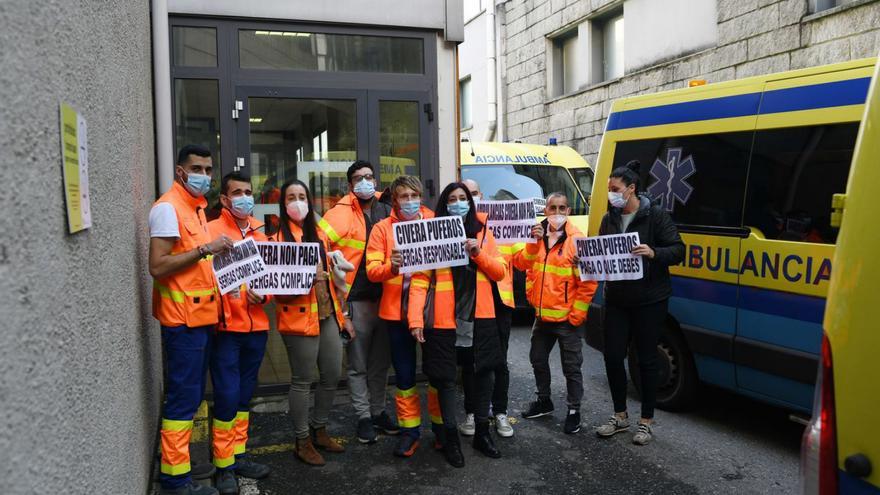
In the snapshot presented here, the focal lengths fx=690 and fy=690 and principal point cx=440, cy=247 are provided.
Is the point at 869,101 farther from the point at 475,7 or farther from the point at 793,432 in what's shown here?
the point at 475,7

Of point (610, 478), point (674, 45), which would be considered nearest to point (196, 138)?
point (610, 478)

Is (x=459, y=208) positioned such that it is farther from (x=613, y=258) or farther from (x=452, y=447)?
(x=452, y=447)

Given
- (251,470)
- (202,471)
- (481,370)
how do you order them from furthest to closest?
1. (481,370)
2. (251,470)
3. (202,471)

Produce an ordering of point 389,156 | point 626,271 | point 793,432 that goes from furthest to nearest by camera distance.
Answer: point 389,156, point 793,432, point 626,271

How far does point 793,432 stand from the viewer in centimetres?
514

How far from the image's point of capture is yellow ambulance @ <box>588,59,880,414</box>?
169 inches

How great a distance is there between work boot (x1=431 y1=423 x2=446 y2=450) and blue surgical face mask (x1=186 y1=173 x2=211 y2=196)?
2185mm

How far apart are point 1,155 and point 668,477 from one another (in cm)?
412

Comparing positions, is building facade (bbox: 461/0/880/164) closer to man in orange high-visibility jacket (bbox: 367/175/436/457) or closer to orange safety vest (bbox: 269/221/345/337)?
man in orange high-visibility jacket (bbox: 367/175/436/457)

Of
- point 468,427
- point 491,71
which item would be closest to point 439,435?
point 468,427

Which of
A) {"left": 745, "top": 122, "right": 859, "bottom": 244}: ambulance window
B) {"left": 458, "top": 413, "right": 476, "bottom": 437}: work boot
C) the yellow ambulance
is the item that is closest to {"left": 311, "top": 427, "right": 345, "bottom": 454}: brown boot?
{"left": 458, "top": 413, "right": 476, "bottom": 437}: work boot

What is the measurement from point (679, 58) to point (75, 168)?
1193cm

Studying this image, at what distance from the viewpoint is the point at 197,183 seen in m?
3.76

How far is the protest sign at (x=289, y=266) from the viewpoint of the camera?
163 inches
